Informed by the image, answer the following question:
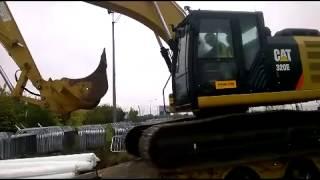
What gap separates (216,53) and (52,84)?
855 cm

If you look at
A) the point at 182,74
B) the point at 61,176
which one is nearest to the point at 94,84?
the point at 61,176

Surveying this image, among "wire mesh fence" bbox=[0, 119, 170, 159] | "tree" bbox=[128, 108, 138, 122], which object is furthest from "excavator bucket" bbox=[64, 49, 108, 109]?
"tree" bbox=[128, 108, 138, 122]

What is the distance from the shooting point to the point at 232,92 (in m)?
8.59

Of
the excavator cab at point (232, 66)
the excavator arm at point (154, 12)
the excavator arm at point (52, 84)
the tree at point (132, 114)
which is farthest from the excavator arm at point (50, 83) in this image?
the tree at point (132, 114)

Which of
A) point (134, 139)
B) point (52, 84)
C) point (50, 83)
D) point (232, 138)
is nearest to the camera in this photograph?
point (232, 138)

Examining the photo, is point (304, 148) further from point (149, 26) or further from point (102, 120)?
point (102, 120)

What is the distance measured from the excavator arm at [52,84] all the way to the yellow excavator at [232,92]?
6522 mm

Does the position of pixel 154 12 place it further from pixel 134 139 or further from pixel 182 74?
pixel 134 139

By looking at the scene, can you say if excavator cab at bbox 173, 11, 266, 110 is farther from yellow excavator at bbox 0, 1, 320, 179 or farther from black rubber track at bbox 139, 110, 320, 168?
black rubber track at bbox 139, 110, 320, 168

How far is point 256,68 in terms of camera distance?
8.86 meters

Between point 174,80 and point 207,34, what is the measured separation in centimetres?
117

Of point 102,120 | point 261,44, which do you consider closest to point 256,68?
point 261,44

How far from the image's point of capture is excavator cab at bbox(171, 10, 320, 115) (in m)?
8.47

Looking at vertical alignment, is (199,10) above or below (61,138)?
above
